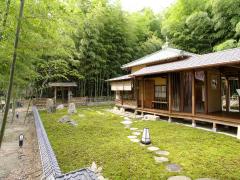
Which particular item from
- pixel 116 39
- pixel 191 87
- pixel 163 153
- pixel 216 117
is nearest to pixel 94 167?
pixel 163 153

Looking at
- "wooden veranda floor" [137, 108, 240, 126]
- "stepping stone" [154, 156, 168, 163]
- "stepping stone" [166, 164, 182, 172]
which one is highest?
"wooden veranda floor" [137, 108, 240, 126]

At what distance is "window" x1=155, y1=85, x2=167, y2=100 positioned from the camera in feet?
35.3

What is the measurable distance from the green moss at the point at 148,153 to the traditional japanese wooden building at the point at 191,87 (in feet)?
3.74

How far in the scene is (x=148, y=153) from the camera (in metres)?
4.92

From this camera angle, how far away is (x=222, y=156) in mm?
4551

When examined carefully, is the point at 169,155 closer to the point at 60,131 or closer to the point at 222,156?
the point at 222,156

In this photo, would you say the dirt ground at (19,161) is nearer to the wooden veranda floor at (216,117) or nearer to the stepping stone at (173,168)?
the stepping stone at (173,168)

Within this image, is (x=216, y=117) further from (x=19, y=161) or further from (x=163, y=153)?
(x=19, y=161)

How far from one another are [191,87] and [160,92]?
5.80 ft

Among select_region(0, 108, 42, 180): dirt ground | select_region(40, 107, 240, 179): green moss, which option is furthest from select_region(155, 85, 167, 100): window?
select_region(0, 108, 42, 180): dirt ground

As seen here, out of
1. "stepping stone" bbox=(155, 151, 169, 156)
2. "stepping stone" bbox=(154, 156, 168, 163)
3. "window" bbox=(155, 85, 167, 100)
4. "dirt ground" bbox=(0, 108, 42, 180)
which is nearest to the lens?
"dirt ground" bbox=(0, 108, 42, 180)

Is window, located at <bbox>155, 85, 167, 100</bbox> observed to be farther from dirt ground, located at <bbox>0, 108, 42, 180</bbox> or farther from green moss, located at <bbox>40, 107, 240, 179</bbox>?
dirt ground, located at <bbox>0, 108, 42, 180</bbox>

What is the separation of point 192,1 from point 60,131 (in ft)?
52.2

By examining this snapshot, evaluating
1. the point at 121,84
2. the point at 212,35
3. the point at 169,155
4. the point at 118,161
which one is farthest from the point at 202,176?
the point at 212,35
